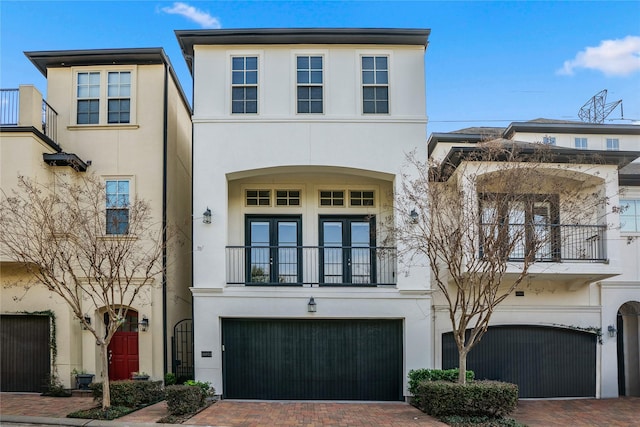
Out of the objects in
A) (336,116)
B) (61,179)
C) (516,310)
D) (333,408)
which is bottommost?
(333,408)

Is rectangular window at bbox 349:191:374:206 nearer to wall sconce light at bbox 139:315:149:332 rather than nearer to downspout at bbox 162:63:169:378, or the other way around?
downspout at bbox 162:63:169:378

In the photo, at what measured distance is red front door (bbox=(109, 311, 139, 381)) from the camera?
13.7 m

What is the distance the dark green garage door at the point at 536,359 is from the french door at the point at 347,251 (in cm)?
270

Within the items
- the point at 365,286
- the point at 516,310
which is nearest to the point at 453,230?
the point at 365,286

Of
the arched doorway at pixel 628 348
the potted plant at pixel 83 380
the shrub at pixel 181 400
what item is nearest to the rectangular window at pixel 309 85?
the shrub at pixel 181 400

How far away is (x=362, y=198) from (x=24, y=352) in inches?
371

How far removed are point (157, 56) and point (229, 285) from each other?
20.0ft

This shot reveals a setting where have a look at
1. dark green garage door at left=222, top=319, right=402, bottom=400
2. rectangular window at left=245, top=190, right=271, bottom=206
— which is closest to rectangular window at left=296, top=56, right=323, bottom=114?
rectangular window at left=245, top=190, right=271, bottom=206

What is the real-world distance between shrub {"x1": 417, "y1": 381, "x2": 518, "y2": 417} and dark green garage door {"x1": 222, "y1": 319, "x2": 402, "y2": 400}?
2.37 metres

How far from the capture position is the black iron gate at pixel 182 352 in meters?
13.9

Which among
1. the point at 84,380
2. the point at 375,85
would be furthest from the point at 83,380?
the point at 375,85

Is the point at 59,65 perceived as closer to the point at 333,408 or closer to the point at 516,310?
the point at 333,408

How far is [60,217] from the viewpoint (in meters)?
11.8

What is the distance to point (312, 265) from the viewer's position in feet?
45.8
